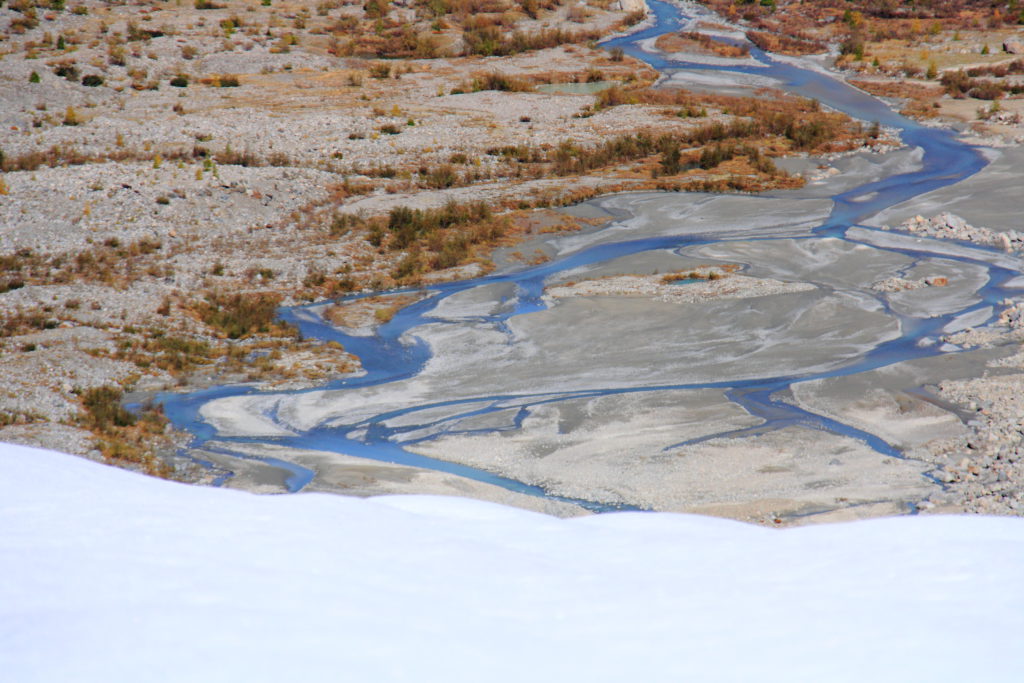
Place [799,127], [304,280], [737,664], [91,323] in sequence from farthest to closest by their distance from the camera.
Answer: [799,127] < [304,280] < [91,323] < [737,664]

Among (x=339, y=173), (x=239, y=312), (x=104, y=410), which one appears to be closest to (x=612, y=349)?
(x=239, y=312)

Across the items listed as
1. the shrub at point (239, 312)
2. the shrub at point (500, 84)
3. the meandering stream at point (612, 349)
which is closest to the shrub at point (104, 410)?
the meandering stream at point (612, 349)

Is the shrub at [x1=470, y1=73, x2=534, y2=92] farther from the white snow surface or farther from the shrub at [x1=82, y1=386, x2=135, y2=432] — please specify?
the white snow surface

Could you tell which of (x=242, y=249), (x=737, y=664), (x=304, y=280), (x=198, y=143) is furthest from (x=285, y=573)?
(x=198, y=143)

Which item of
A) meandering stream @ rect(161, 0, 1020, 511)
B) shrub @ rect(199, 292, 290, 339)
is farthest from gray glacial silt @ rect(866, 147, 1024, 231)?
shrub @ rect(199, 292, 290, 339)

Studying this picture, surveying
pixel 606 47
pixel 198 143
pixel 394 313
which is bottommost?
pixel 394 313

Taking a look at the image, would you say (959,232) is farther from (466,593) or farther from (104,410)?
(466,593)

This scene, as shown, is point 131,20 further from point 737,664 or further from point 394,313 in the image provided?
point 737,664
